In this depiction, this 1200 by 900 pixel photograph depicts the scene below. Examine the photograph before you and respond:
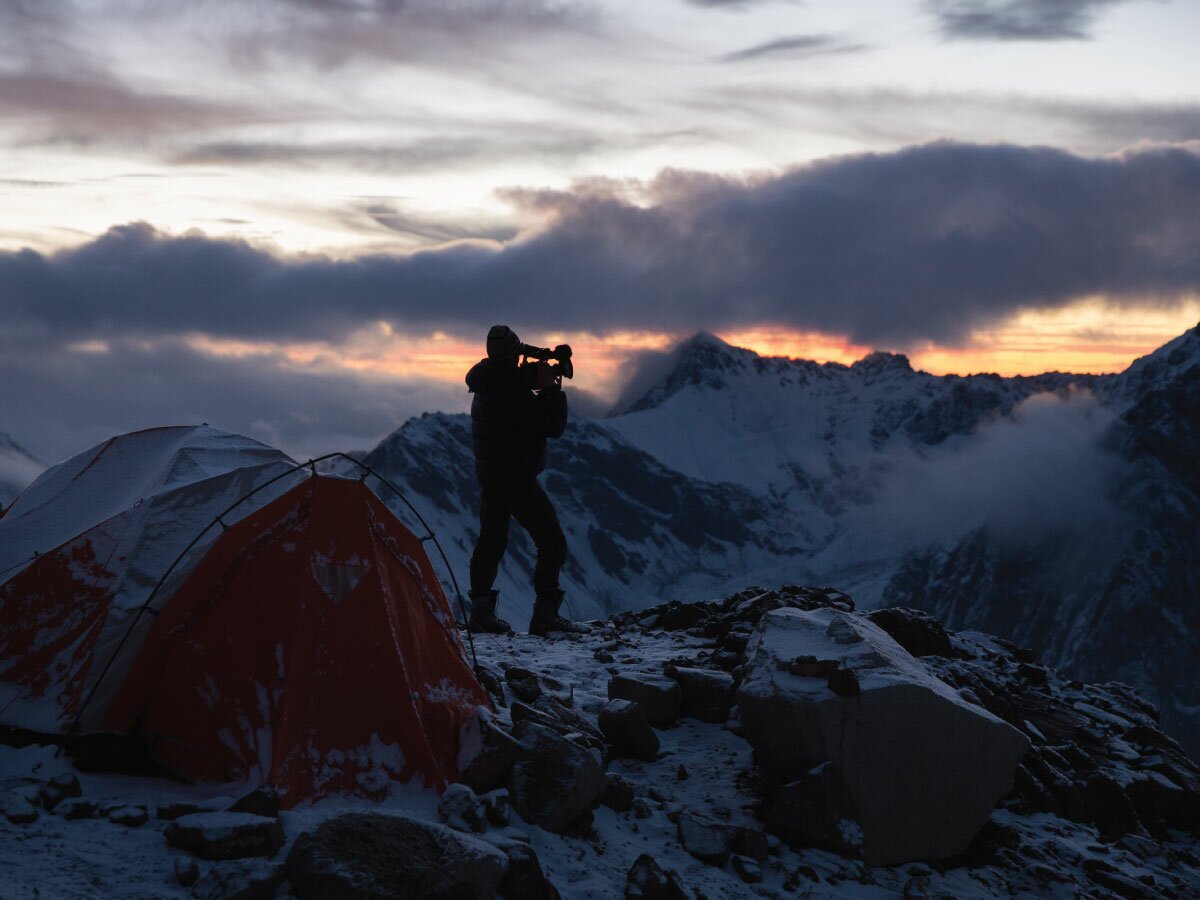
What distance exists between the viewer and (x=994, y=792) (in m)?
8.80

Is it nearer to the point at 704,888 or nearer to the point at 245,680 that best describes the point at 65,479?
the point at 245,680

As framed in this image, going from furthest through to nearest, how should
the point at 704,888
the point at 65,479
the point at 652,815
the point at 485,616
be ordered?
the point at 485,616 → the point at 65,479 → the point at 652,815 → the point at 704,888

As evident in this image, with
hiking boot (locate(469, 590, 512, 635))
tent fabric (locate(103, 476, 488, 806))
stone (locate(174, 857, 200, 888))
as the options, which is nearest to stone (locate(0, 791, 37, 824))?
tent fabric (locate(103, 476, 488, 806))

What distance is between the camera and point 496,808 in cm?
741

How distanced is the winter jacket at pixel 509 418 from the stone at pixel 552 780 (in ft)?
17.1

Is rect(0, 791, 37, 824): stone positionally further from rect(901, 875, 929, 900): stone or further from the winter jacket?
the winter jacket

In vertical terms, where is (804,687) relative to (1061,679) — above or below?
above

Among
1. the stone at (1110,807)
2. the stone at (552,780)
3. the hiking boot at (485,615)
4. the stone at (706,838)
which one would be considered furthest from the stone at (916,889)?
the hiking boot at (485,615)

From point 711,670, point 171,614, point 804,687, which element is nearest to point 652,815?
point 804,687

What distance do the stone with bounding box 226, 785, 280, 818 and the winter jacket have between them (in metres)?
6.44

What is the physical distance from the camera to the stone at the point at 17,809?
21.3ft

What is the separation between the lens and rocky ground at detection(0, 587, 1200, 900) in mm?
6273

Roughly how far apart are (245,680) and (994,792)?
20.0ft

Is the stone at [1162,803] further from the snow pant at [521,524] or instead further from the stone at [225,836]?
the stone at [225,836]
